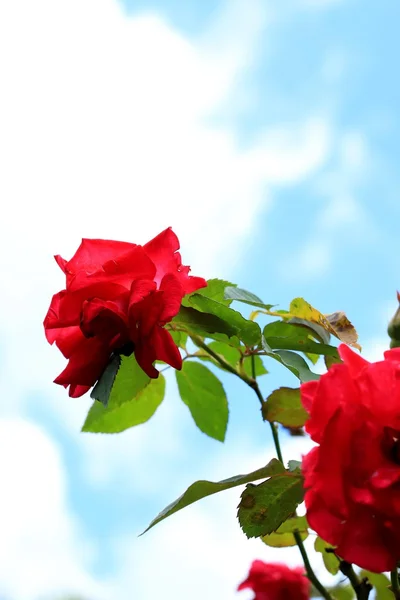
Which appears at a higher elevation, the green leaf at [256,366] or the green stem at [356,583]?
the green leaf at [256,366]

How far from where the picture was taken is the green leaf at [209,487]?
2.94ft

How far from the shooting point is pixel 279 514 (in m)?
0.92

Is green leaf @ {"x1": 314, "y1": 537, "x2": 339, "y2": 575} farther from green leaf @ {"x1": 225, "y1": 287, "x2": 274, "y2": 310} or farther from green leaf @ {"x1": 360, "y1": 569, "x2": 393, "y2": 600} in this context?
green leaf @ {"x1": 225, "y1": 287, "x2": 274, "y2": 310}

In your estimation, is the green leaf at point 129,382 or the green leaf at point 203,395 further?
the green leaf at point 203,395

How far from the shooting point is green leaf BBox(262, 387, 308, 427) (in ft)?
3.36

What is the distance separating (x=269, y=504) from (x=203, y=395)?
1.37 ft

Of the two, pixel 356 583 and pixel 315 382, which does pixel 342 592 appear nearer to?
pixel 356 583

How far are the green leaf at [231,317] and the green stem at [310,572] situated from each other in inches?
13.9

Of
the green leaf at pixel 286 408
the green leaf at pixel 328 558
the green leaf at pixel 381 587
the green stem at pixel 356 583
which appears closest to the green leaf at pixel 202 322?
the green leaf at pixel 286 408

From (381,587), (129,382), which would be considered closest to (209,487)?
(129,382)

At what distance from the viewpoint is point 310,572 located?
1130 millimetres

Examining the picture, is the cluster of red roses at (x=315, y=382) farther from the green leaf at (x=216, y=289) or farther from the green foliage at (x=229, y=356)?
the green foliage at (x=229, y=356)

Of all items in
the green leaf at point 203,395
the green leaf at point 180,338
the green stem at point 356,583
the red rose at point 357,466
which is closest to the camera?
the red rose at point 357,466

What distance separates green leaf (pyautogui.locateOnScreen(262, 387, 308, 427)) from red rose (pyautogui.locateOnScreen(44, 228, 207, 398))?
166 mm
